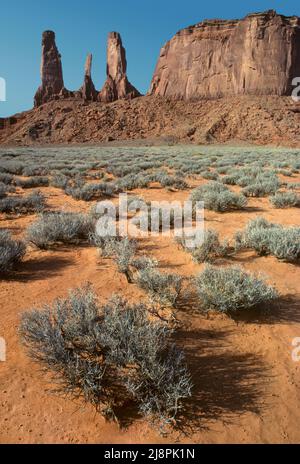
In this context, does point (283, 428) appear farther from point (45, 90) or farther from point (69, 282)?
point (45, 90)

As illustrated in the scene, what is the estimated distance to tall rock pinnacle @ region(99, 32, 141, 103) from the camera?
3110 inches

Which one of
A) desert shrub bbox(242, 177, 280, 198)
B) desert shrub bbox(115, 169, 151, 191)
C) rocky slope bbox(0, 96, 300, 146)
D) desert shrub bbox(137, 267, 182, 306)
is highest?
rocky slope bbox(0, 96, 300, 146)

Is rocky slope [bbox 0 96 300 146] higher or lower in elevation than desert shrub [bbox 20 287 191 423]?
higher

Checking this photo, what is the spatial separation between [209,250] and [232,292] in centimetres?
149

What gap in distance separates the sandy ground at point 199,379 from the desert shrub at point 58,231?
872 millimetres

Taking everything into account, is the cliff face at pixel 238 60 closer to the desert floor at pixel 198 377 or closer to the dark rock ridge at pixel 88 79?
the dark rock ridge at pixel 88 79

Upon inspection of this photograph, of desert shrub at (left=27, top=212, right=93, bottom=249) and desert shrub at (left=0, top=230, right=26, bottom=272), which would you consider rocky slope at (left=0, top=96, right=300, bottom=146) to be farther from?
desert shrub at (left=0, top=230, right=26, bottom=272)

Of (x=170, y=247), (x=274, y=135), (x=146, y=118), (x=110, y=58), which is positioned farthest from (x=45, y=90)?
(x=170, y=247)

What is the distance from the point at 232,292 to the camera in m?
3.23

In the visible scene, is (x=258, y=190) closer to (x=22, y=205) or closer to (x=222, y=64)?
(x=22, y=205)

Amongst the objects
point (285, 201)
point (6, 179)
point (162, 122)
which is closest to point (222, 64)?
point (162, 122)

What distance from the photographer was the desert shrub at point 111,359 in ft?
6.91

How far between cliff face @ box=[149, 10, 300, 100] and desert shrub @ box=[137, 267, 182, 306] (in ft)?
248

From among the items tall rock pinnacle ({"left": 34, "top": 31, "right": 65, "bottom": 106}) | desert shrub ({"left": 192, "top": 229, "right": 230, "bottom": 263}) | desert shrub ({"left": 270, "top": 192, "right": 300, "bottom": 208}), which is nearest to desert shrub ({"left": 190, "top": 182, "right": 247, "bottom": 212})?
desert shrub ({"left": 270, "top": 192, "right": 300, "bottom": 208})
